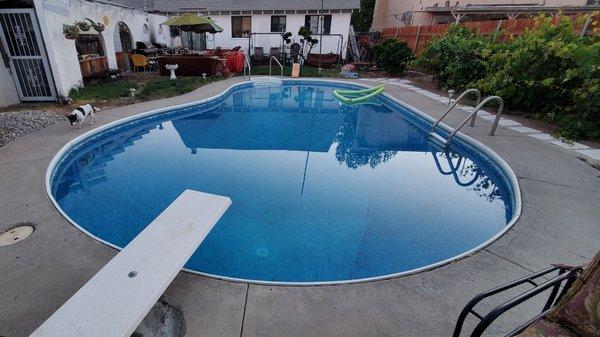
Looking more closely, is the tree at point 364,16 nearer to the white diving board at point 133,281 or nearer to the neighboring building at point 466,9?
the neighboring building at point 466,9

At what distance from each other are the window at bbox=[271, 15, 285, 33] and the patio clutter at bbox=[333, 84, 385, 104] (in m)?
9.03

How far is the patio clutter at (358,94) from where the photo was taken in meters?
11.3

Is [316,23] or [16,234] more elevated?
[316,23]

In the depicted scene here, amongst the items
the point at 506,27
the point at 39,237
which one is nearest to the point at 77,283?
the point at 39,237

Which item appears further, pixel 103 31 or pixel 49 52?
pixel 103 31

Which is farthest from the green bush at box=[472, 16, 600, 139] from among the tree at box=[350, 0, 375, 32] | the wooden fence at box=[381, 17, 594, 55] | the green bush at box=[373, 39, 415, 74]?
the tree at box=[350, 0, 375, 32]

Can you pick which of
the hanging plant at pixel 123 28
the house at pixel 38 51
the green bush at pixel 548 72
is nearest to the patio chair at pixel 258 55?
the hanging plant at pixel 123 28

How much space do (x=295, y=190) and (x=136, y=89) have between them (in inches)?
314

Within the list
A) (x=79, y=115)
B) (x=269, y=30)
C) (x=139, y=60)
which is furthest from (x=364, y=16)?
(x=79, y=115)


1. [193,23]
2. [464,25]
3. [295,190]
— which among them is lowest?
[295,190]

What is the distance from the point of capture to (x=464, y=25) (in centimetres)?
1199

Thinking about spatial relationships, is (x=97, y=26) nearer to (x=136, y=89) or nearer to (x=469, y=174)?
(x=136, y=89)

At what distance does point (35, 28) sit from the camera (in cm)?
734

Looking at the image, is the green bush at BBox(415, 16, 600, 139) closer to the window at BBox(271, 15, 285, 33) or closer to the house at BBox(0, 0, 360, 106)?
the house at BBox(0, 0, 360, 106)
